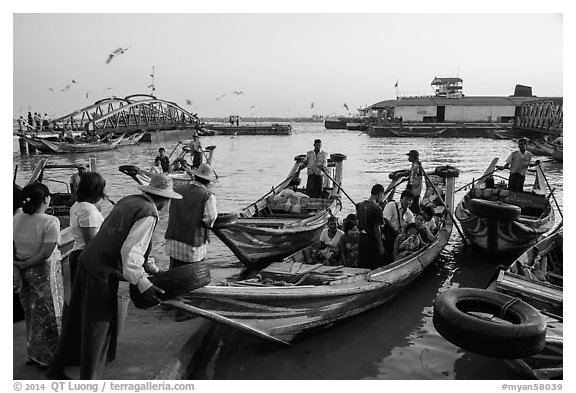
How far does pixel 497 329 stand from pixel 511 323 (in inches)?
16.8

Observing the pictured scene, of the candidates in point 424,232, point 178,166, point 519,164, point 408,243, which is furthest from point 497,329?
point 178,166

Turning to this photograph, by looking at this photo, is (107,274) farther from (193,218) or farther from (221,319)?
(193,218)

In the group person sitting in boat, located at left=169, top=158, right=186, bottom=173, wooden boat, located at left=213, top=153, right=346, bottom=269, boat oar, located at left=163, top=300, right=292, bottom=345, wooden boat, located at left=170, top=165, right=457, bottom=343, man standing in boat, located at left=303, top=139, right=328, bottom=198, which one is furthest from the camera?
person sitting in boat, located at left=169, top=158, right=186, bottom=173

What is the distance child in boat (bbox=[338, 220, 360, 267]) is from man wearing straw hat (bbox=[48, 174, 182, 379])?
438 centimetres

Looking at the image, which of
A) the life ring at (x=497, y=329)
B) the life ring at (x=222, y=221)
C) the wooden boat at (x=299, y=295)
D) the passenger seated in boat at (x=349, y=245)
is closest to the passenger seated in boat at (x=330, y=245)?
the passenger seated in boat at (x=349, y=245)

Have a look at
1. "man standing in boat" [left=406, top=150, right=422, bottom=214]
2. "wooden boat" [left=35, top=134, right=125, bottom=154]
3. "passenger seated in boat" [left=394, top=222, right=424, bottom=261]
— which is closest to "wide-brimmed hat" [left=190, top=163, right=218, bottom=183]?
"passenger seated in boat" [left=394, top=222, right=424, bottom=261]

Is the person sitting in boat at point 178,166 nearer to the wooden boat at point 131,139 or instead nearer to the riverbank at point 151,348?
the riverbank at point 151,348

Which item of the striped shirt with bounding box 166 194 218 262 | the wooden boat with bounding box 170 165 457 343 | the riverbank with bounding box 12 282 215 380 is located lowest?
the riverbank with bounding box 12 282 215 380

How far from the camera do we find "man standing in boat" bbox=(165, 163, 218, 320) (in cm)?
515

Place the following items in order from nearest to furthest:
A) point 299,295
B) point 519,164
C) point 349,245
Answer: point 299,295, point 349,245, point 519,164

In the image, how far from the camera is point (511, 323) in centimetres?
457

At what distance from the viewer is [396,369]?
5582 mm

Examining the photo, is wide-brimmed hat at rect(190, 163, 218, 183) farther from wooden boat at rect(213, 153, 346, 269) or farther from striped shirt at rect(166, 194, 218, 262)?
wooden boat at rect(213, 153, 346, 269)

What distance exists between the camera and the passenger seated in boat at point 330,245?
7.68 m
